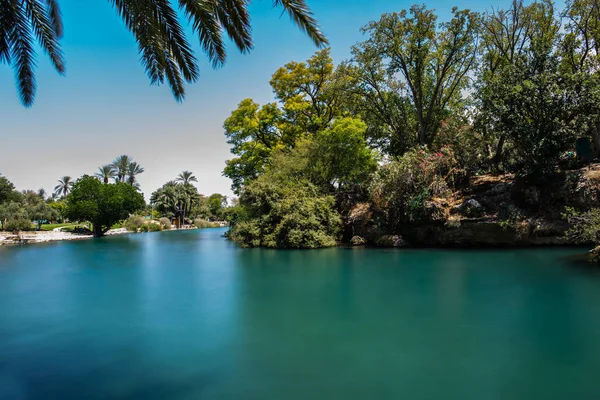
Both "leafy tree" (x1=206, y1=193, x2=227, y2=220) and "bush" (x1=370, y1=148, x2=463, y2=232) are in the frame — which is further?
"leafy tree" (x1=206, y1=193, x2=227, y2=220)

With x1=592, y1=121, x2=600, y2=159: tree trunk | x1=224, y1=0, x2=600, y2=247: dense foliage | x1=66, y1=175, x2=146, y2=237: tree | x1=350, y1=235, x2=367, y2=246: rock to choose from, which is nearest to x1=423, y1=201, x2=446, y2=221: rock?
x1=224, y1=0, x2=600, y2=247: dense foliage

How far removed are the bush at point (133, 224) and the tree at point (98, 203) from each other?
23.7 ft

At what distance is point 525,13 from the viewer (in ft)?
67.2

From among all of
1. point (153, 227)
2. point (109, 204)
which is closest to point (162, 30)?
point (109, 204)

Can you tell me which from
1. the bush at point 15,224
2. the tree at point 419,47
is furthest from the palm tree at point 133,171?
the tree at point 419,47

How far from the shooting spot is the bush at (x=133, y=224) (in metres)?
50.2

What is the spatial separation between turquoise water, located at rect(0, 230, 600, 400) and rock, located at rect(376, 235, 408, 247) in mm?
7335

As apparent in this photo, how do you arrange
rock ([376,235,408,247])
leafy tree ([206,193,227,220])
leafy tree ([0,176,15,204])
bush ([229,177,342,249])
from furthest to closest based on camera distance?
leafy tree ([206,193,227,220])
leafy tree ([0,176,15,204])
bush ([229,177,342,249])
rock ([376,235,408,247])

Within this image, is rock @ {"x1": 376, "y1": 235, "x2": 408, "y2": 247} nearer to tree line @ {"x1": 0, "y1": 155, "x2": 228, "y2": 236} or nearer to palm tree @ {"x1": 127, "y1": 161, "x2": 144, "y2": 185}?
tree line @ {"x1": 0, "y1": 155, "x2": 228, "y2": 236}

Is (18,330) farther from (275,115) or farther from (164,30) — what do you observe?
(275,115)

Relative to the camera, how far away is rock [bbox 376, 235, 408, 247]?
1911 cm

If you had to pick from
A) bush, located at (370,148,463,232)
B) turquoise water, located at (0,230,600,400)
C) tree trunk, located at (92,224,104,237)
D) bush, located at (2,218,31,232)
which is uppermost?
bush, located at (370,148,463,232)

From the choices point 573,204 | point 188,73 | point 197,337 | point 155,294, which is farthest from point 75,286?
point 573,204

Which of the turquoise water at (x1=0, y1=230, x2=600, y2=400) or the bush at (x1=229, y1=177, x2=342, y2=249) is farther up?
the bush at (x1=229, y1=177, x2=342, y2=249)
